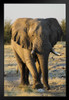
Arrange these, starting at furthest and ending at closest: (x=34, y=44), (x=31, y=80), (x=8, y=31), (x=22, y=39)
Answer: (x=8, y=31) → (x=31, y=80) → (x=22, y=39) → (x=34, y=44)

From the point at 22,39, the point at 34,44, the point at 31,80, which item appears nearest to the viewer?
the point at 34,44

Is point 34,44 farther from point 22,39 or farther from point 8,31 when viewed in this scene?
point 8,31

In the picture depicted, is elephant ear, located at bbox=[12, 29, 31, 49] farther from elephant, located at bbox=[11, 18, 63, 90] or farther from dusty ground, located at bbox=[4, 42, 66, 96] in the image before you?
dusty ground, located at bbox=[4, 42, 66, 96]

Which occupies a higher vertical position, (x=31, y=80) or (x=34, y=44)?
(x=34, y=44)

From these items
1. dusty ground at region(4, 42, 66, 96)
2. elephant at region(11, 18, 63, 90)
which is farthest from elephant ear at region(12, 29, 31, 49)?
dusty ground at region(4, 42, 66, 96)

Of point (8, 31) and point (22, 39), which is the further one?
point (8, 31)

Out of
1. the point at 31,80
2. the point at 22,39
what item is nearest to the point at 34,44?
the point at 22,39

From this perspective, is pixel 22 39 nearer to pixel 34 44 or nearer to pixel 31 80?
pixel 34 44

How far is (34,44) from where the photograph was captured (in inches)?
233

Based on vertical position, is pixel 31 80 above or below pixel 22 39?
below

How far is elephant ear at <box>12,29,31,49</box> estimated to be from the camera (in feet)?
20.0

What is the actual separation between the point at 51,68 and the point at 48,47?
2.39 m

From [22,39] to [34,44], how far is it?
361 mm

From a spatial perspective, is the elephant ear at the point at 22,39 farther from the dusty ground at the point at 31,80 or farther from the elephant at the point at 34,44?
the dusty ground at the point at 31,80
